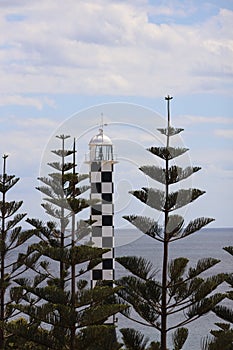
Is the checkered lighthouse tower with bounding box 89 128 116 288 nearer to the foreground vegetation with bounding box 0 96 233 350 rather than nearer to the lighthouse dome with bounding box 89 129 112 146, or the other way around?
the lighthouse dome with bounding box 89 129 112 146

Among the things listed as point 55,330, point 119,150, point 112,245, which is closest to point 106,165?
point 119,150

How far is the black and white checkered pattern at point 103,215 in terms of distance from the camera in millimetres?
11578

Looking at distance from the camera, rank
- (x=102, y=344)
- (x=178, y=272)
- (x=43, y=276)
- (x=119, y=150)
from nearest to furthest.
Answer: (x=178, y=272) → (x=102, y=344) → (x=43, y=276) → (x=119, y=150)

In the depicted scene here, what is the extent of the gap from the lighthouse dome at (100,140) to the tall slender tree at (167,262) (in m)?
4.19

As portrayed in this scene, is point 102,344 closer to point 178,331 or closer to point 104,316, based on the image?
point 104,316

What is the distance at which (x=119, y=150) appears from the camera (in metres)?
11.6

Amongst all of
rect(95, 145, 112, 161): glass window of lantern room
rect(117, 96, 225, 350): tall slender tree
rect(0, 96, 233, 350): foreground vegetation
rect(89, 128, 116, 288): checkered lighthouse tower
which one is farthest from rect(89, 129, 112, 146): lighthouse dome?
rect(117, 96, 225, 350): tall slender tree

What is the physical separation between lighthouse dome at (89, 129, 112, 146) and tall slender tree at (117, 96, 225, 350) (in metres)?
4.19

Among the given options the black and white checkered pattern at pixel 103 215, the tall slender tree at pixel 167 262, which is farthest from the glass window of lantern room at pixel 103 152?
the tall slender tree at pixel 167 262

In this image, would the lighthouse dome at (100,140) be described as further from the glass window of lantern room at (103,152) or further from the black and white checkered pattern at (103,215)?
the black and white checkered pattern at (103,215)

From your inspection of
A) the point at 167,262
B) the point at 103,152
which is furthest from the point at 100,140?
the point at 167,262

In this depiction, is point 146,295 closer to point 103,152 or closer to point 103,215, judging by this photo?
point 103,215

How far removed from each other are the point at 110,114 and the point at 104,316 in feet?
8.27

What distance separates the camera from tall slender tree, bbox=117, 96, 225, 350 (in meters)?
7.92
